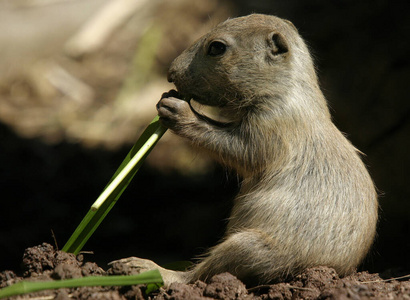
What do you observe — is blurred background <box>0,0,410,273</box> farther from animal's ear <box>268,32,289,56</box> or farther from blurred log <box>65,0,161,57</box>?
animal's ear <box>268,32,289,56</box>

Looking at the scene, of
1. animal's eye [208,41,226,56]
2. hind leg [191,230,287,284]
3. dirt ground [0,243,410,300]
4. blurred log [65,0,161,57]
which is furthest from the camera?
blurred log [65,0,161,57]

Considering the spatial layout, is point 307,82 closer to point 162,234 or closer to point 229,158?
point 229,158

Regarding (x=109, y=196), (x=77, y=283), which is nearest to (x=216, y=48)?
(x=109, y=196)

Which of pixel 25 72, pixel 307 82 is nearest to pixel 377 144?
pixel 307 82

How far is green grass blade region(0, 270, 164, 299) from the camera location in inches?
129

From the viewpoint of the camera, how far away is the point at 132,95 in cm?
937

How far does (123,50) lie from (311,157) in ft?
19.2

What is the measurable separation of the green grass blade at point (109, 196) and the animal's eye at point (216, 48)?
0.85 meters

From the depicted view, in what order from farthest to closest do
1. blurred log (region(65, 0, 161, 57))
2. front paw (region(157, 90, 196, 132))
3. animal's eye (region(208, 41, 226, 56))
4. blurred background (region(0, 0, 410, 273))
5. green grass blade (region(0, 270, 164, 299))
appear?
blurred log (region(65, 0, 161, 57))
blurred background (region(0, 0, 410, 273))
animal's eye (region(208, 41, 226, 56))
front paw (region(157, 90, 196, 132))
green grass blade (region(0, 270, 164, 299))

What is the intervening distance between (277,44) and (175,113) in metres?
1.13

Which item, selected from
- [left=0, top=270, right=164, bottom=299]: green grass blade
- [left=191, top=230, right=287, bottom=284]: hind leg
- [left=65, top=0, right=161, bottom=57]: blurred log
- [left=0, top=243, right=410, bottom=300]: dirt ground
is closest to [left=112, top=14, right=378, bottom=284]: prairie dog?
[left=191, top=230, right=287, bottom=284]: hind leg

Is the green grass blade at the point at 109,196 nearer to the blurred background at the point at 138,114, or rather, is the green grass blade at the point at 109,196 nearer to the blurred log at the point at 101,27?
the blurred background at the point at 138,114

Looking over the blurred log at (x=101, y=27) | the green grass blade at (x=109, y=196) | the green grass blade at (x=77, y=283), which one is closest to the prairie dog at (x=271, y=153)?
the green grass blade at (x=109, y=196)

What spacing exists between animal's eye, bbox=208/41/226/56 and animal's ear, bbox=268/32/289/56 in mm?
430
